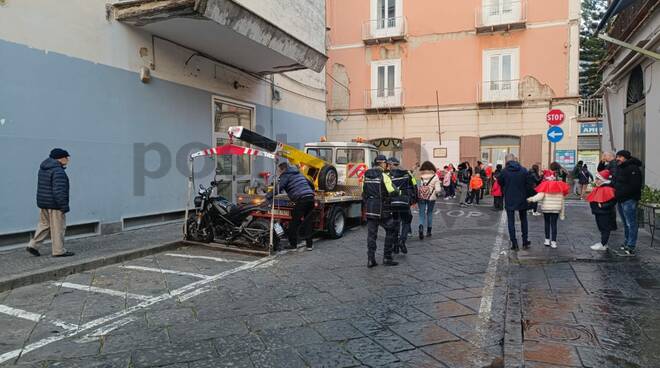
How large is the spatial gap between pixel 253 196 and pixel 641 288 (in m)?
5.90

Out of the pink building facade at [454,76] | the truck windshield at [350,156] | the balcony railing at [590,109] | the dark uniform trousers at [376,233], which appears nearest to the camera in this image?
the dark uniform trousers at [376,233]

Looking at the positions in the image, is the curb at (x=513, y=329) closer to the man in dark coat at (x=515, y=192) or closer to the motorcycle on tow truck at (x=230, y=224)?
the man in dark coat at (x=515, y=192)

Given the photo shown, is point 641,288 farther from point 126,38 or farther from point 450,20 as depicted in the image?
point 450,20

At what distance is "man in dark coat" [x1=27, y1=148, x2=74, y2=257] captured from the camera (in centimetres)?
668

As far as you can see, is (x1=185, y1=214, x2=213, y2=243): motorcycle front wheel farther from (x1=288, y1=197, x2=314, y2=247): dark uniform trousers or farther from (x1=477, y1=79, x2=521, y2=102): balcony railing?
(x1=477, y1=79, x2=521, y2=102): balcony railing

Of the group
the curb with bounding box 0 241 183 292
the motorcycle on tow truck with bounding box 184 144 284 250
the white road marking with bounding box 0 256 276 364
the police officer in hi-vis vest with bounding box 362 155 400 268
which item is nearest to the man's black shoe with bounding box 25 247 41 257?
the curb with bounding box 0 241 183 292

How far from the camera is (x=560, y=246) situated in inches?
318

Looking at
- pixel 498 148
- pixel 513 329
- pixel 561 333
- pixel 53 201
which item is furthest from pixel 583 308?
pixel 498 148

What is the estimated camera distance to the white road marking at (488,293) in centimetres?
425

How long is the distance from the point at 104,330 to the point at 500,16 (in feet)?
67.9

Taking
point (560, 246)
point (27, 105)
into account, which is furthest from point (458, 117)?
point (27, 105)

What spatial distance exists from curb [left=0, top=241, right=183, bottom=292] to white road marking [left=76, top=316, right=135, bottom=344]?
6.63 ft

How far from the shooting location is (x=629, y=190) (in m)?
7.09

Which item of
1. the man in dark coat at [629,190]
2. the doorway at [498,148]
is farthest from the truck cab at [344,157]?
the doorway at [498,148]
